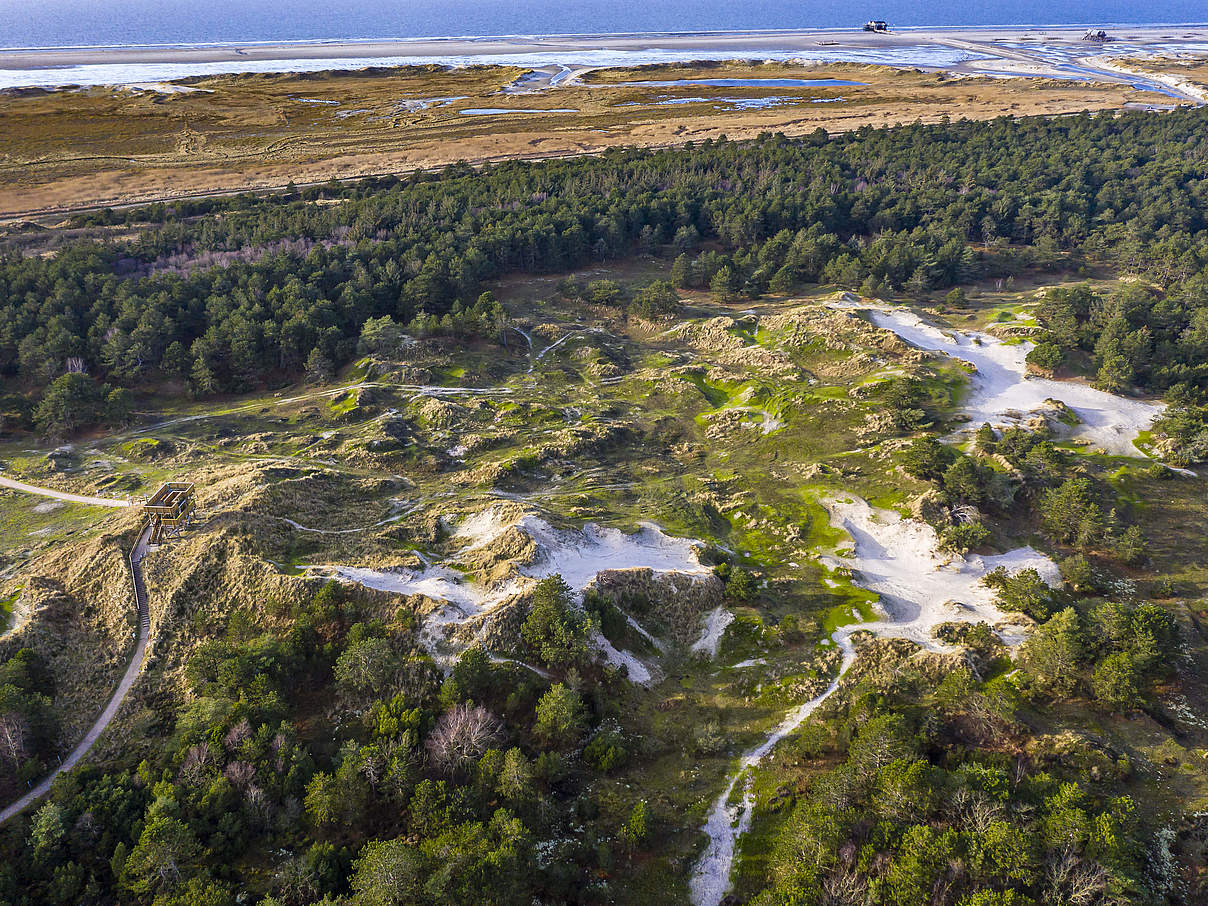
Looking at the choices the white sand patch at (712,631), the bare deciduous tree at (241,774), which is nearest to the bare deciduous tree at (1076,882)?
the white sand patch at (712,631)

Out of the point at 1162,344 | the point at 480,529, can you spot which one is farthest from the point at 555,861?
the point at 1162,344

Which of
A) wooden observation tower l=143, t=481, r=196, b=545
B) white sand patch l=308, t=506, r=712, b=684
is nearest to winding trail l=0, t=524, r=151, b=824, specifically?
wooden observation tower l=143, t=481, r=196, b=545

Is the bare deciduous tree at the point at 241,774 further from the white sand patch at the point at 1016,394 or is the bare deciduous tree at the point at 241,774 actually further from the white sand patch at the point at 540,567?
the white sand patch at the point at 1016,394

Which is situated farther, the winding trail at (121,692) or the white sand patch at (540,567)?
the white sand patch at (540,567)

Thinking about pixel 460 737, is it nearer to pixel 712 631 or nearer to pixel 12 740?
pixel 712 631

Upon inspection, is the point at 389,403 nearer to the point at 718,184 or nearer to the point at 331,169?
the point at 718,184

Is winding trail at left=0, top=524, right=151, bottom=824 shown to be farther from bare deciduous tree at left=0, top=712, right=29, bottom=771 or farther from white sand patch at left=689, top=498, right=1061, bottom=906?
white sand patch at left=689, top=498, right=1061, bottom=906
